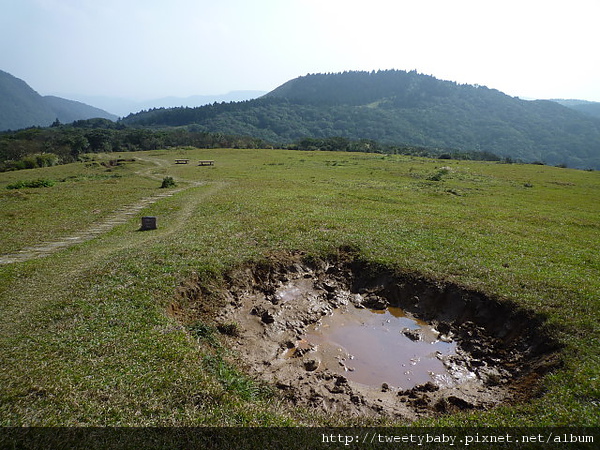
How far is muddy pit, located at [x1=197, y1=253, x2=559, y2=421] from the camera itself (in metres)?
9.47

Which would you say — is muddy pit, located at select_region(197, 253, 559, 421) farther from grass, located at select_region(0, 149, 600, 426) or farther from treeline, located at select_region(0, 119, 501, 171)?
treeline, located at select_region(0, 119, 501, 171)

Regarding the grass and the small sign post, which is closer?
the grass

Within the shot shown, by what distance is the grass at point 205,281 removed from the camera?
7.75m

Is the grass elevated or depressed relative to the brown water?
elevated

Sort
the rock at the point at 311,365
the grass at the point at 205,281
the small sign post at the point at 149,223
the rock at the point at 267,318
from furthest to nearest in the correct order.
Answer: the small sign post at the point at 149,223 < the rock at the point at 267,318 < the rock at the point at 311,365 < the grass at the point at 205,281

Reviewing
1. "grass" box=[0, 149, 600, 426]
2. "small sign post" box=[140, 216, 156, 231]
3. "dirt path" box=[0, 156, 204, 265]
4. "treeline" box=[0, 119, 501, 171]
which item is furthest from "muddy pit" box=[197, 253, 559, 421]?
"treeline" box=[0, 119, 501, 171]

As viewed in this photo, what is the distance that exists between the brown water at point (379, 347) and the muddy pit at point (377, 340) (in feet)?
0.12

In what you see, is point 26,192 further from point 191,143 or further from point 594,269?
point 191,143

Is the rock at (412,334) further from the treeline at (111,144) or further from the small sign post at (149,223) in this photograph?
the treeline at (111,144)

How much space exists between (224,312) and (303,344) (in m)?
3.27

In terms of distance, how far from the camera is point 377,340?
1270cm

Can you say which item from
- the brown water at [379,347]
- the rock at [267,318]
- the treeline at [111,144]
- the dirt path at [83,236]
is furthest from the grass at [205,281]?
the treeline at [111,144]

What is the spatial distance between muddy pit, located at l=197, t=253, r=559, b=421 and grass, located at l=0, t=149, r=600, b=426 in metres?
0.81

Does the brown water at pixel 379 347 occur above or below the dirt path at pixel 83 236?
below
